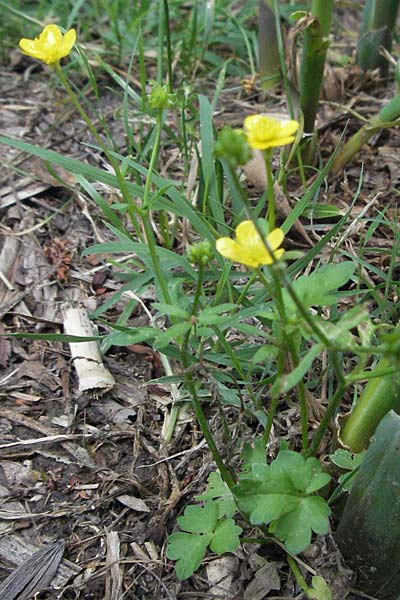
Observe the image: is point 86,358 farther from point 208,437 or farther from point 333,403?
point 333,403

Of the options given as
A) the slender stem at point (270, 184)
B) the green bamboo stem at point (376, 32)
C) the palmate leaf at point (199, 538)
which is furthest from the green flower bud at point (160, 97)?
the green bamboo stem at point (376, 32)

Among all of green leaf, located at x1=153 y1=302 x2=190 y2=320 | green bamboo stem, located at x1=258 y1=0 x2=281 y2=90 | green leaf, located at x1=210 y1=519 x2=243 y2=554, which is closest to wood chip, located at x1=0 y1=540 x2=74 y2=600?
green leaf, located at x1=210 y1=519 x2=243 y2=554

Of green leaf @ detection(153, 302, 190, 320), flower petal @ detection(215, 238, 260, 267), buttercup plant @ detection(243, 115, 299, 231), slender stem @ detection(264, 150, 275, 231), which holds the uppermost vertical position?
buttercup plant @ detection(243, 115, 299, 231)

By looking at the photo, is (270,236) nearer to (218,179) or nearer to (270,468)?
(270,468)

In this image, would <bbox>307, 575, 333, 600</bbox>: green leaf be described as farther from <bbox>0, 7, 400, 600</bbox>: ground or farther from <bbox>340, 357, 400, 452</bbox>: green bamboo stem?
<bbox>340, 357, 400, 452</bbox>: green bamboo stem

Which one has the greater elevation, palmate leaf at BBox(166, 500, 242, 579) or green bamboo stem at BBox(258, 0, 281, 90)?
green bamboo stem at BBox(258, 0, 281, 90)

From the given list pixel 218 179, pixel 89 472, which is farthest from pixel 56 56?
pixel 89 472

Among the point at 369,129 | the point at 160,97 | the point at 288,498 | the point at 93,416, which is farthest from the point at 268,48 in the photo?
the point at 288,498
